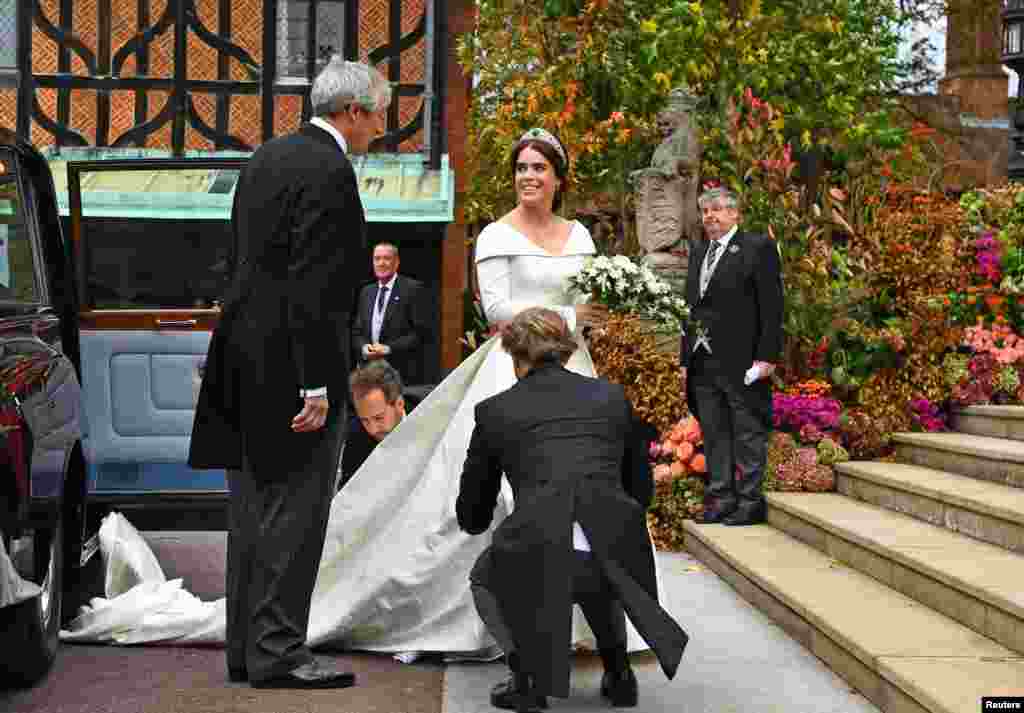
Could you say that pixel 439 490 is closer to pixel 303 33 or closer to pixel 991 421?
pixel 991 421

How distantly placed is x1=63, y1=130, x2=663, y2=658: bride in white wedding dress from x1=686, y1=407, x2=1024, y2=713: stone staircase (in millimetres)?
1513

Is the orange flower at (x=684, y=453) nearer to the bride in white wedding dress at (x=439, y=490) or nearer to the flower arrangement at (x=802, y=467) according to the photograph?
the flower arrangement at (x=802, y=467)

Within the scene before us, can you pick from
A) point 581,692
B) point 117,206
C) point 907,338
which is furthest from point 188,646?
point 117,206

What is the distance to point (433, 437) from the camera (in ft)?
23.0

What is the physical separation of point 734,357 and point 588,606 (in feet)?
16.4

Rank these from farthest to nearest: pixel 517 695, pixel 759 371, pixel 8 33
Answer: pixel 8 33 → pixel 759 371 → pixel 517 695

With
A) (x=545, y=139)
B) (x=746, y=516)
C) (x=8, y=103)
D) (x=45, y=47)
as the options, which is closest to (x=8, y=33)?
(x=45, y=47)

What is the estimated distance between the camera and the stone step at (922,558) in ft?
21.2

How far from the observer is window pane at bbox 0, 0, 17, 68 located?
2031cm

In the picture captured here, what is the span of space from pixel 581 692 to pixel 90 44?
1596cm

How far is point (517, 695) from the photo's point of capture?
227 inches

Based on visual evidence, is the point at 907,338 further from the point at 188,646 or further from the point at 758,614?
the point at 188,646

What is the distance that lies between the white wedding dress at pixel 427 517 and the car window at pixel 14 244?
1544 millimetres

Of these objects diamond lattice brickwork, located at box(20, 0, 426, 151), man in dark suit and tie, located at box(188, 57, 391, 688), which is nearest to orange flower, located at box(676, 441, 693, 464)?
man in dark suit and tie, located at box(188, 57, 391, 688)
